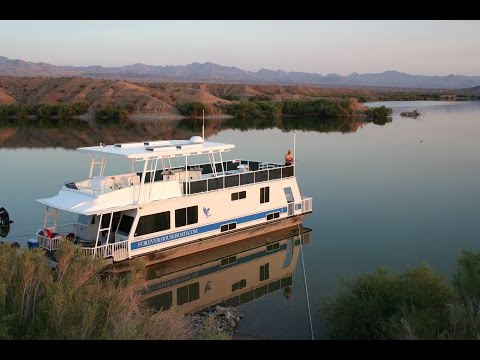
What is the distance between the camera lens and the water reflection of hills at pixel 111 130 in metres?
44.8

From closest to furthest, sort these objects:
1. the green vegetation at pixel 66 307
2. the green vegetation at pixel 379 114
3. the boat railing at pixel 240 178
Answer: the green vegetation at pixel 66 307 → the boat railing at pixel 240 178 → the green vegetation at pixel 379 114

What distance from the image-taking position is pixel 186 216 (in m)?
16.2

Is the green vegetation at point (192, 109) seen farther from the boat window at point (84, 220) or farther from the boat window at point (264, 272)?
the boat window at point (84, 220)

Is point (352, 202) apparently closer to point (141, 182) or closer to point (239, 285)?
point (239, 285)

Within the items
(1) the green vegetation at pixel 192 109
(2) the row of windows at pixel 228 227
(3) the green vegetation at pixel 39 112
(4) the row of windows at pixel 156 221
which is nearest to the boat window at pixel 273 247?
(2) the row of windows at pixel 228 227

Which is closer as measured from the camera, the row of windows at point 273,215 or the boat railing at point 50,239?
the boat railing at point 50,239

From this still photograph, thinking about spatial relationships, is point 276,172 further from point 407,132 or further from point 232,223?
point 407,132

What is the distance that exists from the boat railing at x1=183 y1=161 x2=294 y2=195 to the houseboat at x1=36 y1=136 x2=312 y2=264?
0.10ft

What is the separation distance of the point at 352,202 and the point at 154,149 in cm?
1020

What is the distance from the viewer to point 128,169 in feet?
95.0

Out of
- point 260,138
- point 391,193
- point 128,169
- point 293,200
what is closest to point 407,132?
point 260,138

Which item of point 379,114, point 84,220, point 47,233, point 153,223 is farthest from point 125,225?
point 379,114

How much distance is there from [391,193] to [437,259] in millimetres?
9172

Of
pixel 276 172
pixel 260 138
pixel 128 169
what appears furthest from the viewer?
pixel 260 138
